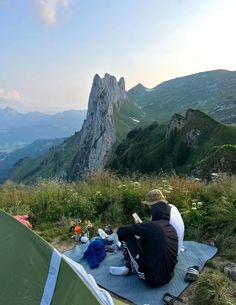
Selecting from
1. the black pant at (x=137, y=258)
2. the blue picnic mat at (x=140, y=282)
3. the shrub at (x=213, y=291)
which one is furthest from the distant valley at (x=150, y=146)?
the shrub at (x=213, y=291)

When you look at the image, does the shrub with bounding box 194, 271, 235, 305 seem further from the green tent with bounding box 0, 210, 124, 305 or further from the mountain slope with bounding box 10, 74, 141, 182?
the mountain slope with bounding box 10, 74, 141, 182

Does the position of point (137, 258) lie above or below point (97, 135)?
above

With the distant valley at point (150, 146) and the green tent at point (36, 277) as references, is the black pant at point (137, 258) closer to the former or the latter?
the green tent at point (36, 277)

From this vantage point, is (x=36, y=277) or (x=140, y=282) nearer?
(x=36, y=277)

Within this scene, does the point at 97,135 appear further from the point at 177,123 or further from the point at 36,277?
the point at 36,277

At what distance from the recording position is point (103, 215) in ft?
35.7

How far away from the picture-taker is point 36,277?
479 centimetres

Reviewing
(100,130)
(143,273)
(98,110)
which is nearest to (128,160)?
(100,130)

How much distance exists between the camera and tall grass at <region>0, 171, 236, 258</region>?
9305 millimetres

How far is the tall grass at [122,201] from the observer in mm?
9305

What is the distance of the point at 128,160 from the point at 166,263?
77.5 meters

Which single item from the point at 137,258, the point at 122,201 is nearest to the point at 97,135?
the point at 122,201

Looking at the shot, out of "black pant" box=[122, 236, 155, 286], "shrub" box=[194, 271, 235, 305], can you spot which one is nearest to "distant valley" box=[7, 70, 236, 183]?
"black pant" box=[122, 236, 155, 286]

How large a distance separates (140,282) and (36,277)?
2904 millimetres
